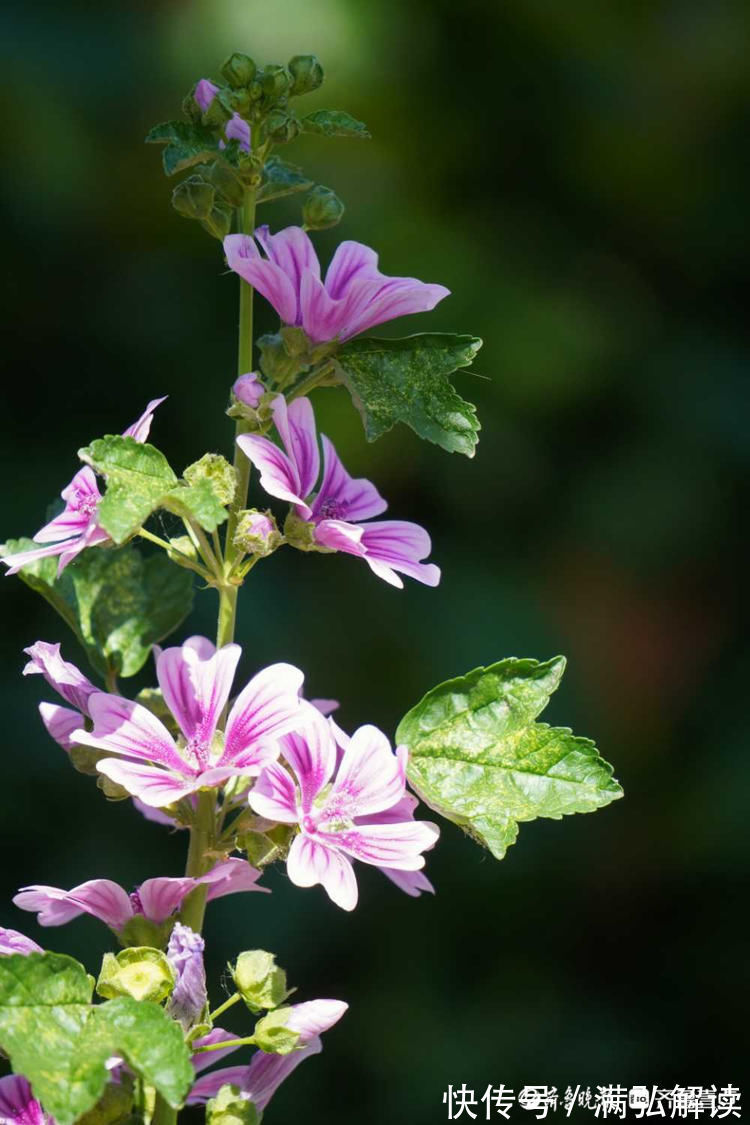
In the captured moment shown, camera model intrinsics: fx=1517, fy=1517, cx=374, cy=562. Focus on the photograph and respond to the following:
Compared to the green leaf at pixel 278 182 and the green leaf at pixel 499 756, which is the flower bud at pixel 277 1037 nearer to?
the green leaf at pixel 499 756

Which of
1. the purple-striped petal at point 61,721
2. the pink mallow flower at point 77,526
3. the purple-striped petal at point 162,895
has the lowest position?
the purple-striped petal at point 162,895

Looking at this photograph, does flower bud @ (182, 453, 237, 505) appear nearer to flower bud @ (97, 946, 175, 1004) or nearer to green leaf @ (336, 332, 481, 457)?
green leaf @ (336, 332, 481, 457)

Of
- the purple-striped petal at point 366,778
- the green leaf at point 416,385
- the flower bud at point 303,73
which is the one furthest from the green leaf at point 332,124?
the purple-striped petal at point 366,778

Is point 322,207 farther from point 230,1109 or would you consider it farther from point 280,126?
point 230,1109

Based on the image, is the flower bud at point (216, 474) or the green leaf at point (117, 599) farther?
the green leaf at point (117, 599)

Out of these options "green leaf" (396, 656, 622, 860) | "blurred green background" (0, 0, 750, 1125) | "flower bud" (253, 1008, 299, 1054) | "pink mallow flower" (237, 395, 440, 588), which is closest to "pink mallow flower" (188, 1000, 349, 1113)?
"flower bud" (253, 1008, 299, 1054)

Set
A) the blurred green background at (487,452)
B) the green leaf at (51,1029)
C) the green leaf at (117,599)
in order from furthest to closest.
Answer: the blurred green background at (487,452), the green leaf at (117,599), the green leaf at (51,1029)
